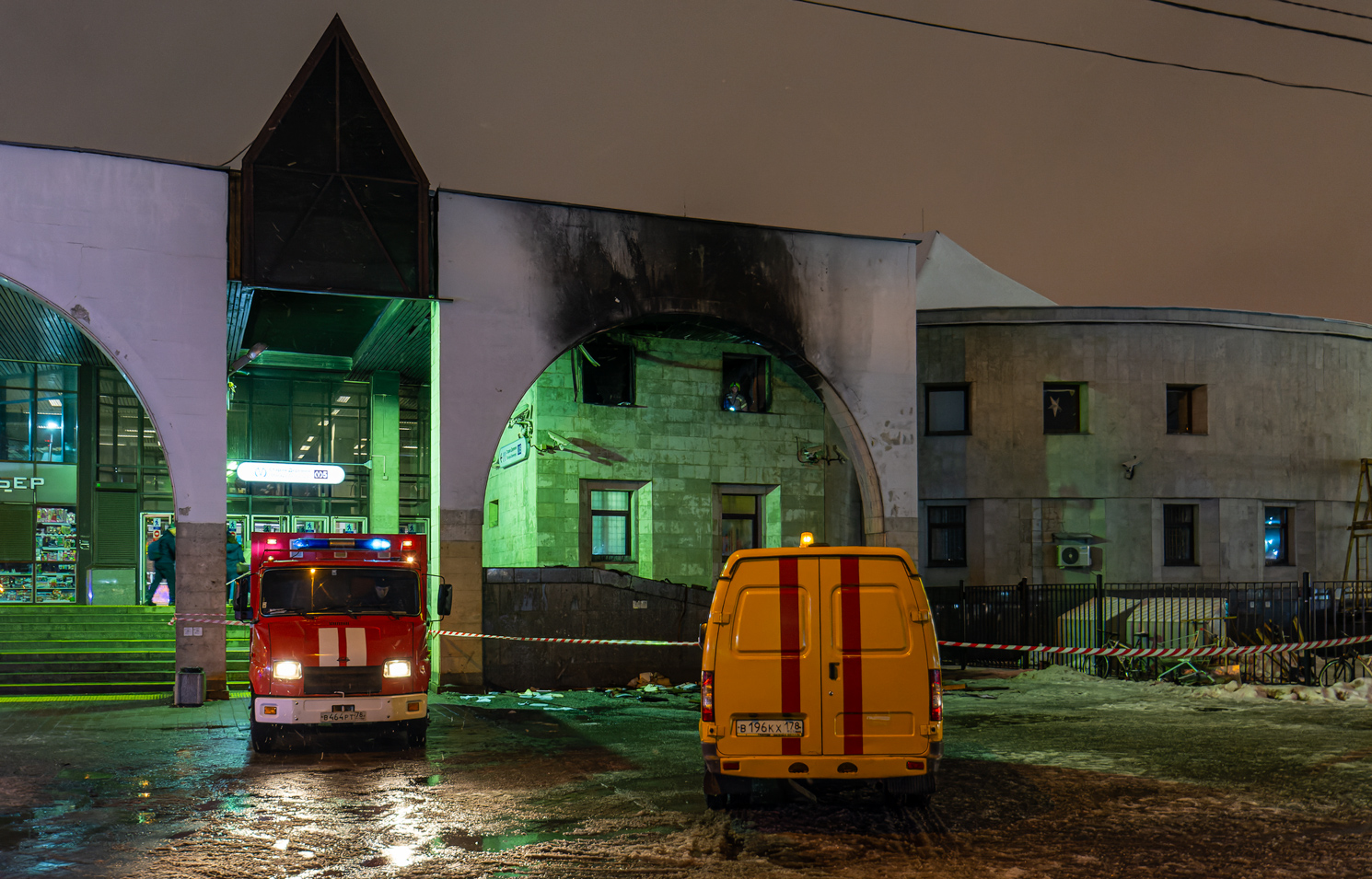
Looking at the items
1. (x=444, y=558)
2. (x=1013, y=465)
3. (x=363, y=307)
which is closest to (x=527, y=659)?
(x=444, y=558)

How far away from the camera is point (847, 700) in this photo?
338 inches

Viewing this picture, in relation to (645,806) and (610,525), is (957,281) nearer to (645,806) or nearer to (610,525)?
(610,525)

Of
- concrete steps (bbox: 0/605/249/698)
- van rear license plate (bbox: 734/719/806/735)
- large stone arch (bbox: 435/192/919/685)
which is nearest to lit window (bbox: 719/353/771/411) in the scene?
large stone arch (bbox: 435/192/919/685)

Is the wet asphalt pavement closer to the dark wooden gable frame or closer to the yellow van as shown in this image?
the yellow van

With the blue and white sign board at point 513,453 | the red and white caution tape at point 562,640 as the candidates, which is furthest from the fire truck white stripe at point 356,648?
the blue and white sign board at point 513,453

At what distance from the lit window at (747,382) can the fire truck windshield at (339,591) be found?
14435mm

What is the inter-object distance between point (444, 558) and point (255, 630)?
6.21 meters

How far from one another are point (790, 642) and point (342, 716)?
619 centimetres

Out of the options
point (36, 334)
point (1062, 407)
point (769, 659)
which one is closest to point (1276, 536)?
point (1062, 407)

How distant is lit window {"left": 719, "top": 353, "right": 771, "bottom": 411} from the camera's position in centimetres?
2728

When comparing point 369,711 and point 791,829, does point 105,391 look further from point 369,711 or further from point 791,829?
point 791,829

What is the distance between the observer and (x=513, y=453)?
25.7 metres

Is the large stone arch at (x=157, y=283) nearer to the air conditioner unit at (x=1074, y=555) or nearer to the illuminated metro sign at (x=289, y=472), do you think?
the illuminated metro sign at (x=289, y=472)

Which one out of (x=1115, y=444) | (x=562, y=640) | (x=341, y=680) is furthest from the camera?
(x=1115, y=444)
